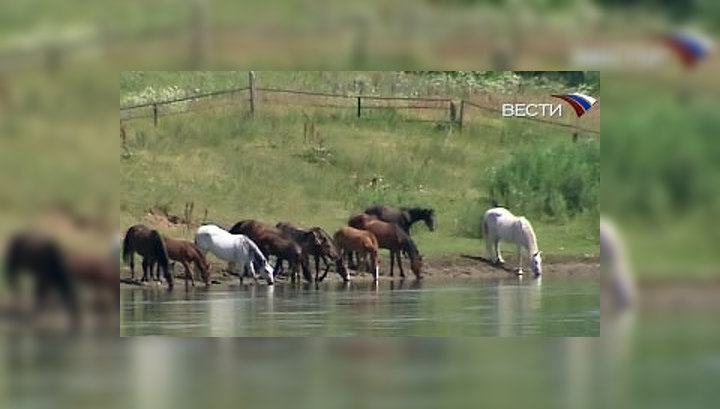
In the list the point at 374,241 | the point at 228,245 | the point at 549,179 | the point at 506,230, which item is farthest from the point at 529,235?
the point at 228,245

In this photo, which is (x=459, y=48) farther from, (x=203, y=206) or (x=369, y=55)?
(x=203, y=206)

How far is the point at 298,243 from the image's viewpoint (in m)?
9.13

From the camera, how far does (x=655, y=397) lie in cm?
849

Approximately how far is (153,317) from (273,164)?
2.35 ft

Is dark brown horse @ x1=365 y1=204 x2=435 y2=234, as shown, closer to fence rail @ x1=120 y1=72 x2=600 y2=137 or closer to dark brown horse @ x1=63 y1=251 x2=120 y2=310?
fence rail @ x1=120 y1=72 x2=600 y2=137

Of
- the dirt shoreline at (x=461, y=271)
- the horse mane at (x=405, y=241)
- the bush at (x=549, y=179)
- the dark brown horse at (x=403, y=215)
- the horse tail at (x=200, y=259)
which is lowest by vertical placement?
the dirt shoreline at (x=461, y=271)

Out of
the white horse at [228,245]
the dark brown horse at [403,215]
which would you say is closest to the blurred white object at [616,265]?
the dark brown horse at [403,215]

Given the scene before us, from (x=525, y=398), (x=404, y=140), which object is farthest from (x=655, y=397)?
(x=404, y=140)

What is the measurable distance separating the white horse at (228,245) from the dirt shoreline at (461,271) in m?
0.05

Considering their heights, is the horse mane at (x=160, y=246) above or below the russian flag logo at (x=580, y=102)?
below

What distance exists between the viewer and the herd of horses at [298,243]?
9.06m

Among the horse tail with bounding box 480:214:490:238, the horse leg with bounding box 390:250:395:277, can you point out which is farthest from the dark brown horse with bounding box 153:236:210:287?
the horse tail with bounding box 480:214:490:238

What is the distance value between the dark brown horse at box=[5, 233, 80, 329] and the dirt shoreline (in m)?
0.24

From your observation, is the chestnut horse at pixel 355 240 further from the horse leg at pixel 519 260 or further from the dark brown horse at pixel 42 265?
the dark brown horse at pixel 42 265
